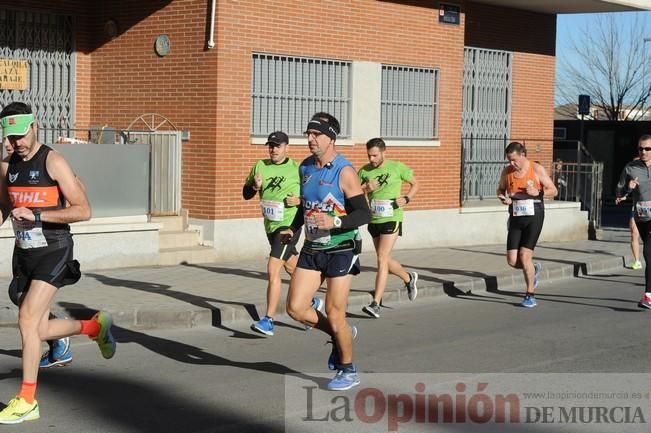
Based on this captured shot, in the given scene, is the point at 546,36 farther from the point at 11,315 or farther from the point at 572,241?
the point at 11,315

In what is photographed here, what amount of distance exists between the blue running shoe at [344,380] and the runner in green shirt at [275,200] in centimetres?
249

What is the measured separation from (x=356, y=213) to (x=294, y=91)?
362 inches

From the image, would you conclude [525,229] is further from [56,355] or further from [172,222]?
[56,355]

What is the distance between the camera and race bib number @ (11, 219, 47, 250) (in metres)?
7.47

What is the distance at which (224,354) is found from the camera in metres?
9.88

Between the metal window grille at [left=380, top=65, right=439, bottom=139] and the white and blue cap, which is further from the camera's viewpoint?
the metal window grille at [left=380, top=65, right=439, bottom=139]

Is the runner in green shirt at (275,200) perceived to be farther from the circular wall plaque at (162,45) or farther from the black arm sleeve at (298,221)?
the circular wall plaque at (162,45)

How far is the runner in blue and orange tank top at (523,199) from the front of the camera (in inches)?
514

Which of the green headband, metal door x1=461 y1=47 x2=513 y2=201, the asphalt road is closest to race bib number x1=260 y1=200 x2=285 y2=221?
the asphalt road

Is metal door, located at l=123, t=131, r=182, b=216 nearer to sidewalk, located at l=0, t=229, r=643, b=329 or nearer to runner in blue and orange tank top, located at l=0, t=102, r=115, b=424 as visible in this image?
sidewalk, located at l=0, t=229, r=643, b=329

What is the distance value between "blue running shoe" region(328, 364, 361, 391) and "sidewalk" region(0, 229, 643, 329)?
3383mm

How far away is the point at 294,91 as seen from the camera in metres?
17.2

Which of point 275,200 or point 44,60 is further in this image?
point 44,60

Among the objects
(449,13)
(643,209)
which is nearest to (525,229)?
(643,209)
